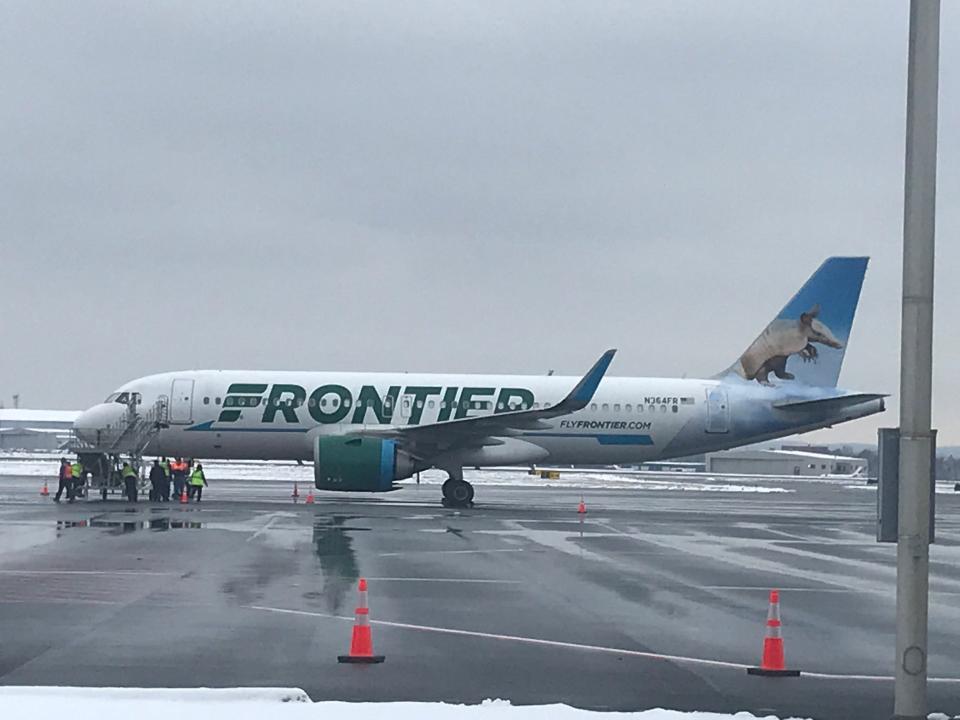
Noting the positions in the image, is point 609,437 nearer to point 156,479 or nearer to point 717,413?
point 717,413

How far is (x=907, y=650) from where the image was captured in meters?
7.91

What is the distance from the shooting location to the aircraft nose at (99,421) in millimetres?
36188

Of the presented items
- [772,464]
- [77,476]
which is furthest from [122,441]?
[772,464]

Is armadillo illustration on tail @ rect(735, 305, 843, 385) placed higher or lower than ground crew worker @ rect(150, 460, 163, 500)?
higher

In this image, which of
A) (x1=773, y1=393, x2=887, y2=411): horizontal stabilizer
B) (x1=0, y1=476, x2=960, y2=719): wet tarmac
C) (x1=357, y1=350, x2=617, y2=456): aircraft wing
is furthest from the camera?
(x1=773, y1=393, x2=887, y2=411): horizontal stabilizer

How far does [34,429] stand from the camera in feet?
489

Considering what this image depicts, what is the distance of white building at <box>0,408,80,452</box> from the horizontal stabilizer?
9564 centimetres

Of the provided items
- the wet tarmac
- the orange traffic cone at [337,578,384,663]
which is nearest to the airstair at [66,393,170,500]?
the wet tarmac

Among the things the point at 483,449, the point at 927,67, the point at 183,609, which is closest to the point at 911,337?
the point at 927,67

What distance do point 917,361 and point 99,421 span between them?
1242 inches

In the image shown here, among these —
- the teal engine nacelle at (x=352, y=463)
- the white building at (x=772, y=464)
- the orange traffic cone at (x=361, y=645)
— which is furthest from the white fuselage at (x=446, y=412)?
the white building at (x=772, y=464)

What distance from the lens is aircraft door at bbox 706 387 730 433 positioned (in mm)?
37281

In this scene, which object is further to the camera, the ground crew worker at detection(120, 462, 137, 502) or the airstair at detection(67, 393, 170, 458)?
the airstair at detection(67, 393, 170, 458)

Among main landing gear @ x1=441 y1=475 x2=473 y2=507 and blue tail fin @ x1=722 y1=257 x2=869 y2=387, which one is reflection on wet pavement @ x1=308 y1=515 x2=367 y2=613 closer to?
main landing gear @ x1=441 y1=475 x2=473 y2=507
